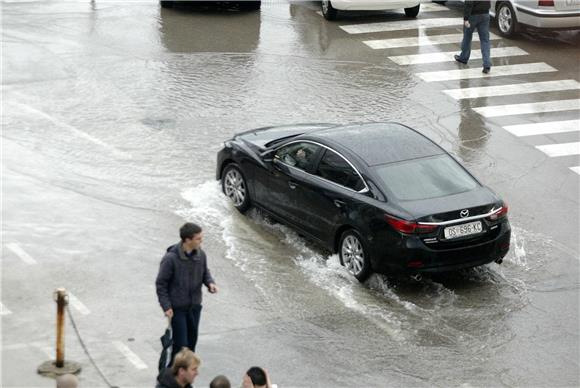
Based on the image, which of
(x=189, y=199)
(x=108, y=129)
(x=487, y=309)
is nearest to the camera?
(x=487, y=309)

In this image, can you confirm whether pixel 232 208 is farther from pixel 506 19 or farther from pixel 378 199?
pixel 506 19

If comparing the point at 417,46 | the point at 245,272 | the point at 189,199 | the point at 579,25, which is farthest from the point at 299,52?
the point at 245,272

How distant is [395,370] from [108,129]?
7.80m

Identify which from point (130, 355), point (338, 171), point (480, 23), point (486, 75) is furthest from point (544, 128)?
point (130, 355)

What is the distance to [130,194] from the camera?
50.1 feet

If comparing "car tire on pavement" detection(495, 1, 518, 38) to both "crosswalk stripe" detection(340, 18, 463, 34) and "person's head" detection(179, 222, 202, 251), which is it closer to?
"crosswalk stripe" detection(340, 18, 463, 34)

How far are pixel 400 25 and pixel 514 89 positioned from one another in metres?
4.04

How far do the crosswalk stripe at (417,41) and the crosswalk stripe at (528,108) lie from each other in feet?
11.4

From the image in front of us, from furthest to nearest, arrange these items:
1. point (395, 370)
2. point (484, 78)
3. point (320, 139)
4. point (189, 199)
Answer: point (484, 78) < point (189, 199) < point (320, 139) < point (395, 370)

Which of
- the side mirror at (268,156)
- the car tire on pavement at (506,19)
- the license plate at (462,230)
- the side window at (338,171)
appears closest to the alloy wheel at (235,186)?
the side mirror at (268,156)

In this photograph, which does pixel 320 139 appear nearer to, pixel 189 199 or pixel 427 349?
pixel 189 199

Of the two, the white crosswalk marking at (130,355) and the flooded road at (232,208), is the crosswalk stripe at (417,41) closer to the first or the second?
the flooded road at (232,208)

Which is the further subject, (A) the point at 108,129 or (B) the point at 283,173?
(A) the point at 108,129

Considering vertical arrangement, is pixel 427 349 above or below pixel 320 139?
below
